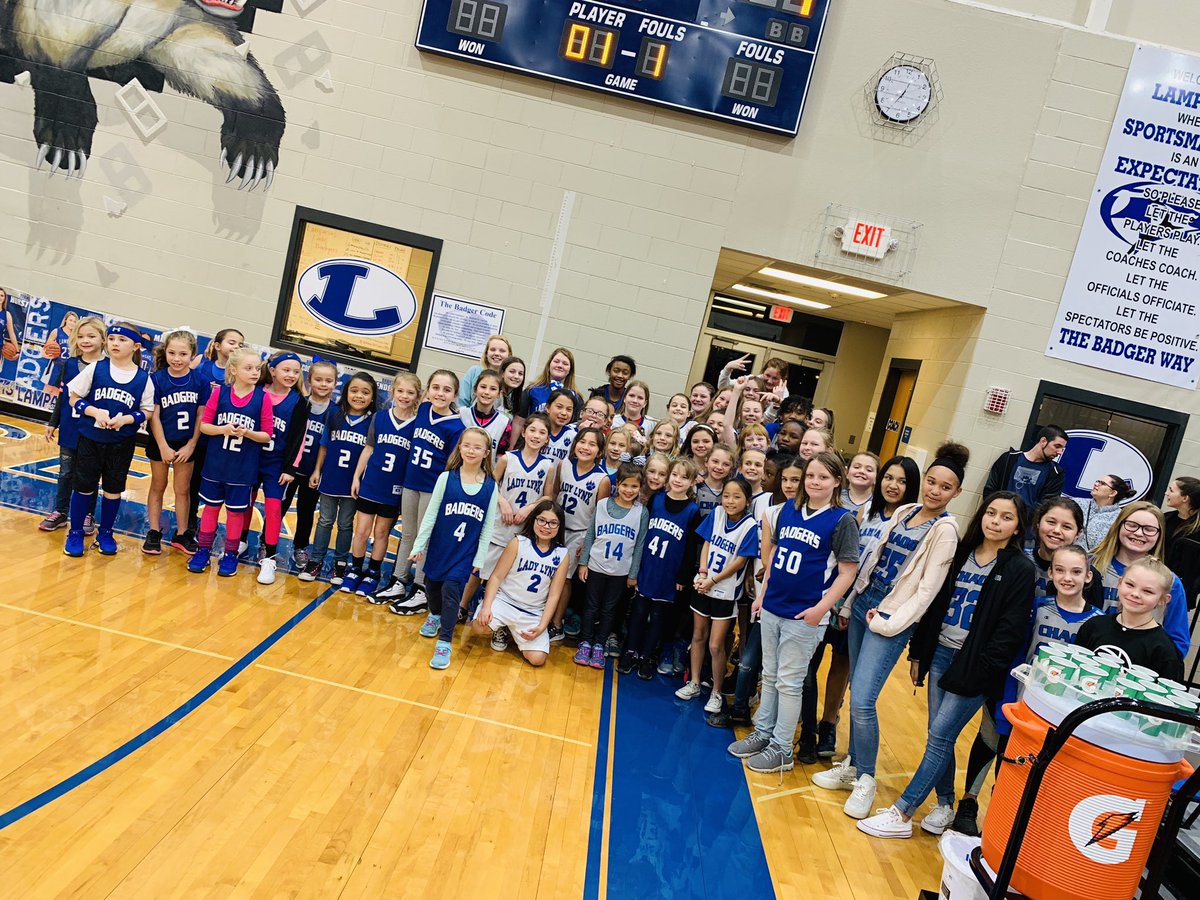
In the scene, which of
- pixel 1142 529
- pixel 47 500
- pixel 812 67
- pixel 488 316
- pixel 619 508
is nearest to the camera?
pixel 1142 529

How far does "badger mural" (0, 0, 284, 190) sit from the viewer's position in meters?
7.49

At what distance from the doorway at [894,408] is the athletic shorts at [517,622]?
5242 mm

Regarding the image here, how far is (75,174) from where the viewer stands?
303 inches

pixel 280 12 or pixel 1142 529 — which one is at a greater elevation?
pixel 280 12

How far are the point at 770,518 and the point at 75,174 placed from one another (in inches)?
276

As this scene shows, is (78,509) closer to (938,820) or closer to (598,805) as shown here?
(598,805)

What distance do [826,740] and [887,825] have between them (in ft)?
2.28

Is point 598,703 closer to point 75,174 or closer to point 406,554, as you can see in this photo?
point 406,554

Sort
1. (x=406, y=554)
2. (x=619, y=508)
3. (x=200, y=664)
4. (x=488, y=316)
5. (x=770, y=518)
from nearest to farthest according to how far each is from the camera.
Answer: (x=200, y=664)
(x=770, y=518)
(x=619, y=508)
(x=406, y=554)
(x=488, y=316)

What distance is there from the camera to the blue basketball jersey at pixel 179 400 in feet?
16.4

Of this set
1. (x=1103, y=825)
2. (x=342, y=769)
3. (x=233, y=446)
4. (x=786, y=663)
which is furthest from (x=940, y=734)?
(x=233, y=446)

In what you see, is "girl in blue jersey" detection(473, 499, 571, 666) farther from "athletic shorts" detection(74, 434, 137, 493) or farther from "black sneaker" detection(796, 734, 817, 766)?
"athletic shorts" detection(74, 434, 137, 493)

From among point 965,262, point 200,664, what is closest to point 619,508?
point 200,664

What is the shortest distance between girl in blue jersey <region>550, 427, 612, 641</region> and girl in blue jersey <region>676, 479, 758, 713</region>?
706mm
